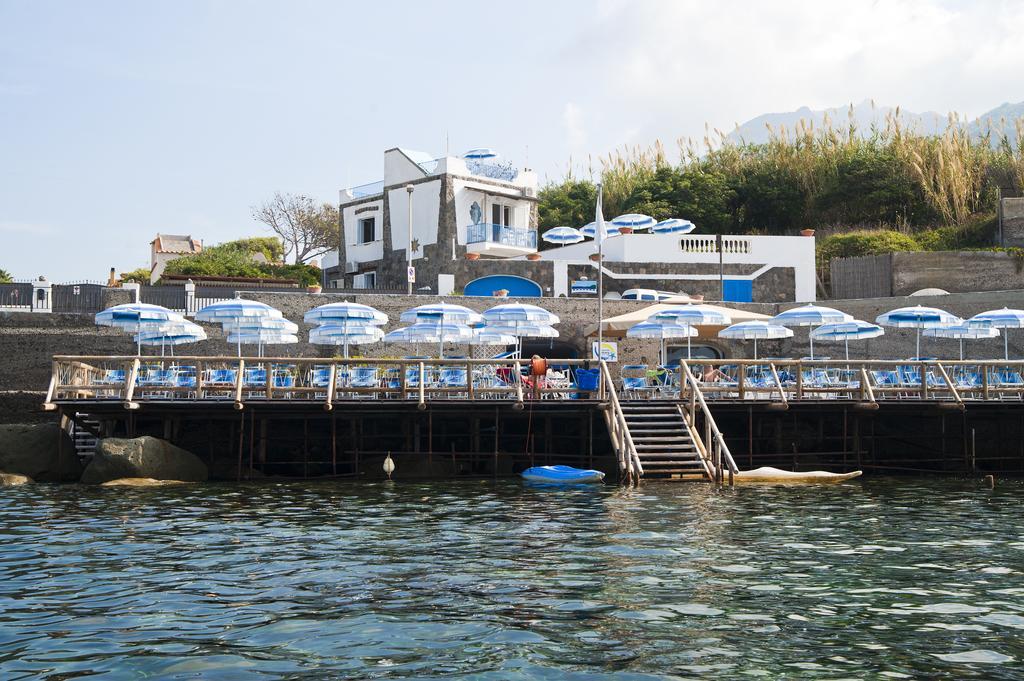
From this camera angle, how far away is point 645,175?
6225 cm

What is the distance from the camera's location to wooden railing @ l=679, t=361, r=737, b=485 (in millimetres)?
23797

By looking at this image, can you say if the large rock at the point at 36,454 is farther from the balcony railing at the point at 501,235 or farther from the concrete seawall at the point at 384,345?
the balcony railing at the point at 501,235

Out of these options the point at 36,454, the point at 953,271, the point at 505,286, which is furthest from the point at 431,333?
the point at 953,271

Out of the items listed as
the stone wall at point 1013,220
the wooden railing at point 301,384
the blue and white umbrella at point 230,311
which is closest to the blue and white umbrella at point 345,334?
the wooden railing at point 301,384

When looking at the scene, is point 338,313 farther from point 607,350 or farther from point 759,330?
point 607,350

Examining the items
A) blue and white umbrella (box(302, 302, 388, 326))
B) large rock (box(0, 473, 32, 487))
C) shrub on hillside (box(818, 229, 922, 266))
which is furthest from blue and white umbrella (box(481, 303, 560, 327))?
shrub on hillside (box(818, 229, 922, 266))

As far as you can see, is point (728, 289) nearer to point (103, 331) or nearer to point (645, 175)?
point (645, 175)

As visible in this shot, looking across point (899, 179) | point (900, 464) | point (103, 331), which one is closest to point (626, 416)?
point (900, 464)

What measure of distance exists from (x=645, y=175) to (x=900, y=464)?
37.0 m

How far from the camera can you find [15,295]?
35938mm

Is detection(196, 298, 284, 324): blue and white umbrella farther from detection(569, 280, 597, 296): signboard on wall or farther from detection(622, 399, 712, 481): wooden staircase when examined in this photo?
detection(569, 280, 597, 296): signboard on wall

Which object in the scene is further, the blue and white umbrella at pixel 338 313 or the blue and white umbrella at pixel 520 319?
the blue and white umbrella at pixel 520 319

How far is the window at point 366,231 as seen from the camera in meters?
53.8

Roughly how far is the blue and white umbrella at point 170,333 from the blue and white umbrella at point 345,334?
10.5ft
